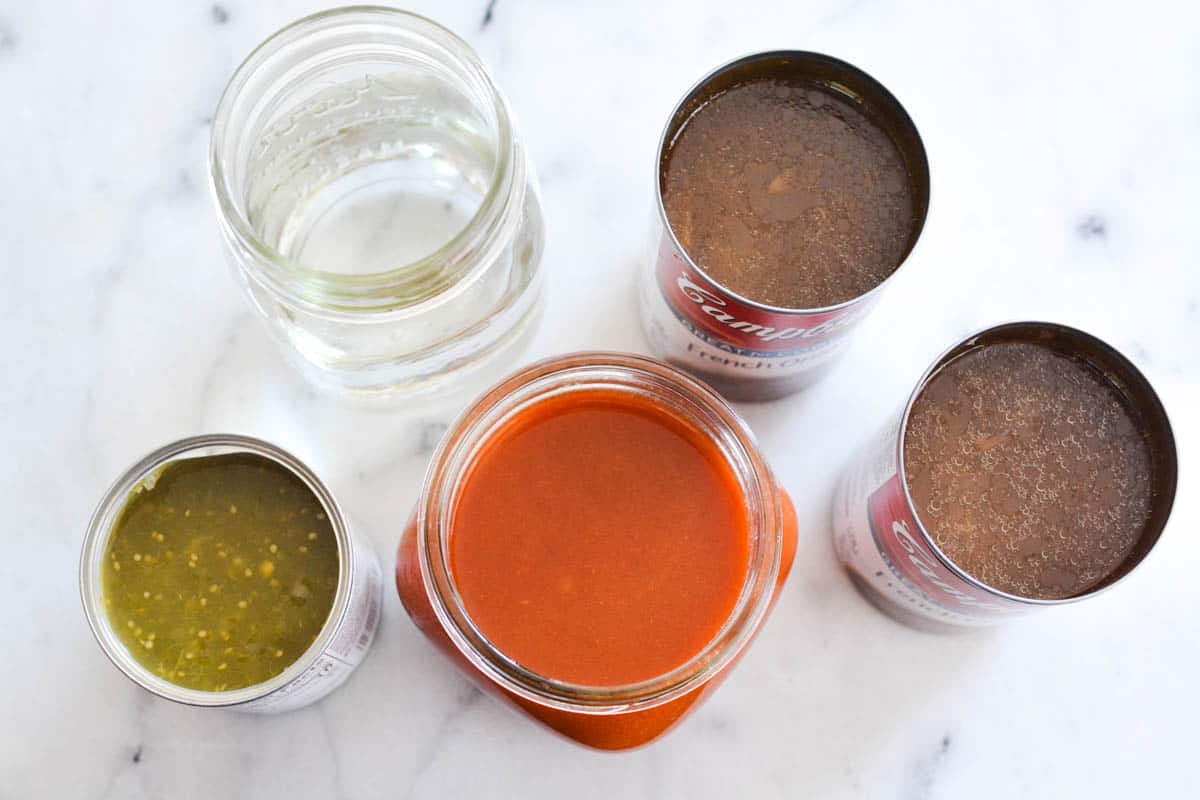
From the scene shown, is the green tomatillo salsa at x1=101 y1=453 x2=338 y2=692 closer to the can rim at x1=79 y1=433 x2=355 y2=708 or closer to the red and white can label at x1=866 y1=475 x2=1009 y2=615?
the can rim at x1=79 y1=433 x2=355 y2=708

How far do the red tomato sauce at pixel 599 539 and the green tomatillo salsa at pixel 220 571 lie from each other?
13 centimetres

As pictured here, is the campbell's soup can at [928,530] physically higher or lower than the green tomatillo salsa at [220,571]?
higher

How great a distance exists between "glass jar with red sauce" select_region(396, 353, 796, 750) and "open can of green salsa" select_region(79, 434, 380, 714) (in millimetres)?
82

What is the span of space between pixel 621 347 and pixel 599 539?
0.26m

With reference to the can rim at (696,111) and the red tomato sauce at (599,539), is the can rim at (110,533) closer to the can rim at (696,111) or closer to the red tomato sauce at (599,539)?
the red tomato sauce at (599,539)

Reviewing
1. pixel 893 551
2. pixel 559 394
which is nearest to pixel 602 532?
pixel 559 394

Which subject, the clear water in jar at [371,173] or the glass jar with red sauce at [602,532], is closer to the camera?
the glass jar with red sauce at [602,532]

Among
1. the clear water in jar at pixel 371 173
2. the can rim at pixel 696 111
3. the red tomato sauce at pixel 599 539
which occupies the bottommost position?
the red tomato sauce at pixel 599 539

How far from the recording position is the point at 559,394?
85 cm

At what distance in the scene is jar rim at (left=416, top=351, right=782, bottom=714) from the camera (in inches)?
29.9

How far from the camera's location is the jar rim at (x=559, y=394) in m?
0.76

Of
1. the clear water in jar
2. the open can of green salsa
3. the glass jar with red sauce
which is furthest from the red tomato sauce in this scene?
the clear water in jar

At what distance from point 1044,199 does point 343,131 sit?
664 millimetres

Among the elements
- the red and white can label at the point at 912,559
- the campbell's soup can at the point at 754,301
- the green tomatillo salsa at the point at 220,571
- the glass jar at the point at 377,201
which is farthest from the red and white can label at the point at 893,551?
the green tomatillo salsa at the point at 220,571
